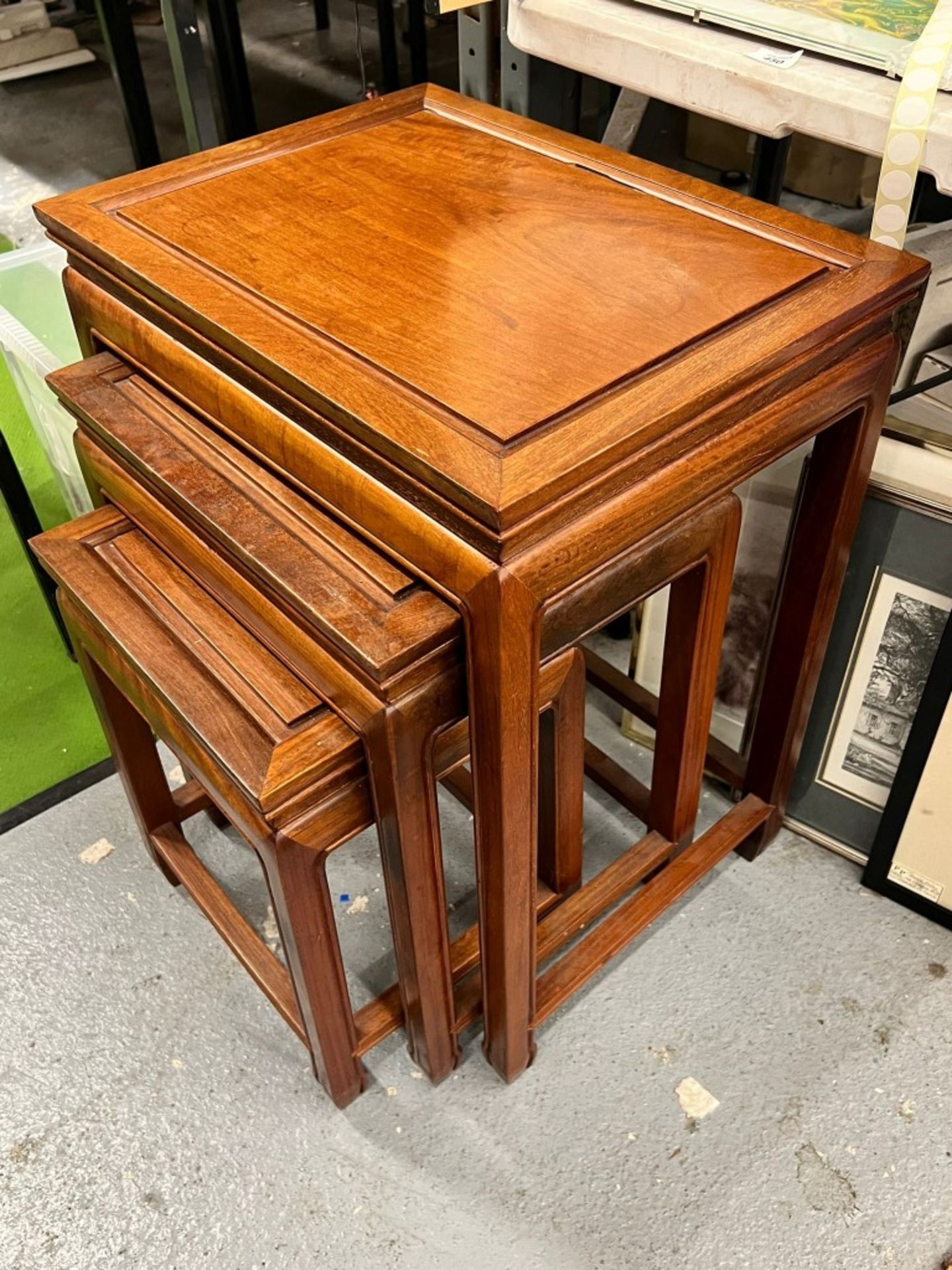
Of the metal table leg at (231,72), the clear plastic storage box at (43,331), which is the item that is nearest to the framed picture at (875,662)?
the clear plastic storage box at (43,331)

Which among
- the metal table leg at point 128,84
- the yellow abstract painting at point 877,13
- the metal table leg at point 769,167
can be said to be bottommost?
the metal table leg at point 128,84

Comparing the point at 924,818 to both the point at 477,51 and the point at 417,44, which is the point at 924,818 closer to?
the point at 477,51

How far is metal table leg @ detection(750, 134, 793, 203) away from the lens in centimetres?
132

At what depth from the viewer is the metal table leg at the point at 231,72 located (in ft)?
8.08

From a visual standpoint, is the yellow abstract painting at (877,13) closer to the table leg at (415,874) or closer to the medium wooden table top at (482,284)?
the medium wooden table top at (482,284)

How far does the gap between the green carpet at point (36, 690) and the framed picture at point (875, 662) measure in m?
0.95

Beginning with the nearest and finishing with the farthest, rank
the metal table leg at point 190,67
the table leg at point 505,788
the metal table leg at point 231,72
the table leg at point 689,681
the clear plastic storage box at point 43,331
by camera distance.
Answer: the table leg at point 505,788
the table leg at point 689,681
the metal table leg at point 190,67
the clear plastic storage box at point 43,331
the metal table leg at point 231,72

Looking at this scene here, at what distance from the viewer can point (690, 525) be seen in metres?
0.81

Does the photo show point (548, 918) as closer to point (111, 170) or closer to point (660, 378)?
point (660, 378)

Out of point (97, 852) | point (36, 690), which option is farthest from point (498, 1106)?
point (36, 690)

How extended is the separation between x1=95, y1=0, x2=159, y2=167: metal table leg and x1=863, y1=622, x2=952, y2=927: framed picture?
1.89m

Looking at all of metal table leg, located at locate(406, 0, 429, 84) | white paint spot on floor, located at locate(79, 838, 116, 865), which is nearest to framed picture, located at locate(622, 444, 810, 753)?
white paint spot on floor, located at locate(79, 838, 116, 865)

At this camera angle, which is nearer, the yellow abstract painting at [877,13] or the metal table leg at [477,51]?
the yellow abstract painting at [877,13]

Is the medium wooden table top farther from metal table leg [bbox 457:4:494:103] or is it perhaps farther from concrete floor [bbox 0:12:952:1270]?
concrete floor [bbox 0:12:952:1270]
